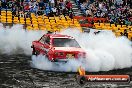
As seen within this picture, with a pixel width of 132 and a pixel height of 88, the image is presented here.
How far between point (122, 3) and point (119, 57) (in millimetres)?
15909

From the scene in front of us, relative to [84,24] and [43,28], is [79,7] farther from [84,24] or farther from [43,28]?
[43,28]

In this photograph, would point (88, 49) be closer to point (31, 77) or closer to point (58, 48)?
point (58, 48)

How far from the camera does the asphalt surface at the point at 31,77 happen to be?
1433 cm

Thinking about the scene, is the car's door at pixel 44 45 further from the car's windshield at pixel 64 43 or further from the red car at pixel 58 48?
the car's windshield at pixel 64 43

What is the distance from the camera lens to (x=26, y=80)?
49.3ft

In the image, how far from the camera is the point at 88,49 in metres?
19.4

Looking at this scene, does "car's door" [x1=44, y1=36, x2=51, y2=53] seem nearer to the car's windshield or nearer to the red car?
the red car

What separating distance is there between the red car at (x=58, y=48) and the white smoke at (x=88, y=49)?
305 mm

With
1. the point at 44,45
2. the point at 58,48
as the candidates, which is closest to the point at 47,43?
the point at 44,45

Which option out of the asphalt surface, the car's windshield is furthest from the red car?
the asphalt surface

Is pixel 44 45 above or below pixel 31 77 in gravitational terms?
above

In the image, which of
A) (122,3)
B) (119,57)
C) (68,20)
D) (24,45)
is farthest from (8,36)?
(122,3)

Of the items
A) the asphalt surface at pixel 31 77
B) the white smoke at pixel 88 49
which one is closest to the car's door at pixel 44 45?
the white smoke at pixel 88 49

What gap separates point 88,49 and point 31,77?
4.60m
